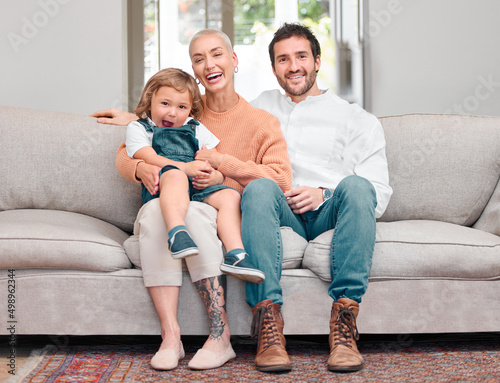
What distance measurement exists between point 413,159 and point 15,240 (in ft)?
4.58

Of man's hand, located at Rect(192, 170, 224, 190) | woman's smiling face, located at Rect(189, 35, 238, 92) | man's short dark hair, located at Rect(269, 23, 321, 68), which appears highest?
man's short dark hair, located at Rect(269, 23, 321, 68)

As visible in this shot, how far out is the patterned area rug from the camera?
4.33ft

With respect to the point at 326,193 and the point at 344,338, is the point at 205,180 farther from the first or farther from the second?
the point at 344,338

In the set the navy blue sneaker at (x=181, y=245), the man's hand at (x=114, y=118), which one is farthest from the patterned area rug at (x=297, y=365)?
the man's hand at (x=114, y=118)

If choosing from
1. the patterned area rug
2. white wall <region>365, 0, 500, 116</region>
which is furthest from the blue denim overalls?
white wall <region>365, 0, 500, 116</region>

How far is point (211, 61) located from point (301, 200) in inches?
23.1

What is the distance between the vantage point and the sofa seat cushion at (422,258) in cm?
155

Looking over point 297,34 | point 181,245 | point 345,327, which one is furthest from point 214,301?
point 297,34

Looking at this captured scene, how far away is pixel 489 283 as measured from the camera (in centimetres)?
159

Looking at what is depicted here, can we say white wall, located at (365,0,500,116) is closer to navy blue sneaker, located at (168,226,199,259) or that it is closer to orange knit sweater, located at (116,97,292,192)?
orange knit sweater, located at (116,97,292,192)

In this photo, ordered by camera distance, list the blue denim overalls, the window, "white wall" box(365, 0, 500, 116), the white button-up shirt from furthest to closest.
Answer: the window, "white wall" box(365, 0, 500, 116), the white button-up shirt, the blue denim overalls

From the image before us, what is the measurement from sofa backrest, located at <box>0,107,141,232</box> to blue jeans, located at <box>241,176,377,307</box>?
65cm

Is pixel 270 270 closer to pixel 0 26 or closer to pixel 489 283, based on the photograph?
pixel 489 283

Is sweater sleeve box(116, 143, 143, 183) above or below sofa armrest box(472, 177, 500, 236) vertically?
above
